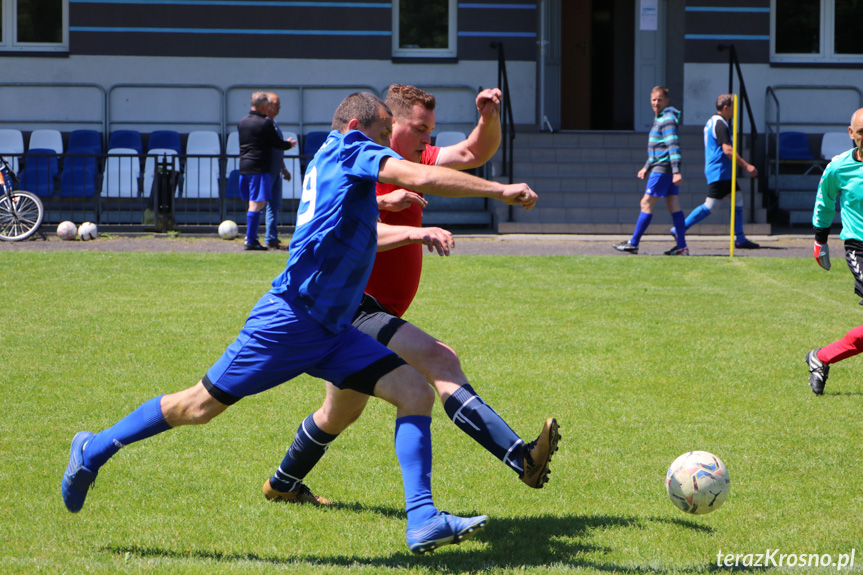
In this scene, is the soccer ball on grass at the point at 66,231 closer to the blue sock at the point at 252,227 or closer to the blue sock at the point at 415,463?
the blue sock at the point at 252,227

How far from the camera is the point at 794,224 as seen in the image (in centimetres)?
1697

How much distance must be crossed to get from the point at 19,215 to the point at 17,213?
0.13 ft

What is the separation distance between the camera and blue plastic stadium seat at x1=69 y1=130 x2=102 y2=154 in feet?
58.0

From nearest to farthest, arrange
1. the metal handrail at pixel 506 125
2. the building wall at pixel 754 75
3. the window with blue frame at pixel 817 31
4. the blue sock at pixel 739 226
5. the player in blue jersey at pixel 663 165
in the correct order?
the player in blue jersey at pixel 663 165
the blue sock at pixel 739 226
the metal handrail at pixel 506 125
the building wall at pixel 754 75
the window with blue frame at pixel 817 31

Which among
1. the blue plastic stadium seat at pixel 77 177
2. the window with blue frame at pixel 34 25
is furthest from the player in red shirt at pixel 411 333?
the window with blue frame at pixel 34 25

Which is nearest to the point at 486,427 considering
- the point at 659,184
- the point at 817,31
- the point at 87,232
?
Answer: the point at 659,184

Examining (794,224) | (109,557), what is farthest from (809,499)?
(794,224)

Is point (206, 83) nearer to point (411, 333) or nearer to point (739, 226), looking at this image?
point (739, 226)

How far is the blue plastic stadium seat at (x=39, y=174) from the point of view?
16.8m

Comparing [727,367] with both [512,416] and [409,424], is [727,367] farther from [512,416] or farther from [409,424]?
[409,424]

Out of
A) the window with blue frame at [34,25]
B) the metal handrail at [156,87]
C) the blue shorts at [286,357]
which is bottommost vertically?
the blue shorts at [286,357]

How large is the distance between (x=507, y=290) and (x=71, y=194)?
9.14 metres

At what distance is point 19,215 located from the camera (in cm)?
1450

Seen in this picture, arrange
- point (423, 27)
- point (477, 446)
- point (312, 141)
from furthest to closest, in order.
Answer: point (423, 27) < point (312, 141) < point (477, 446)
